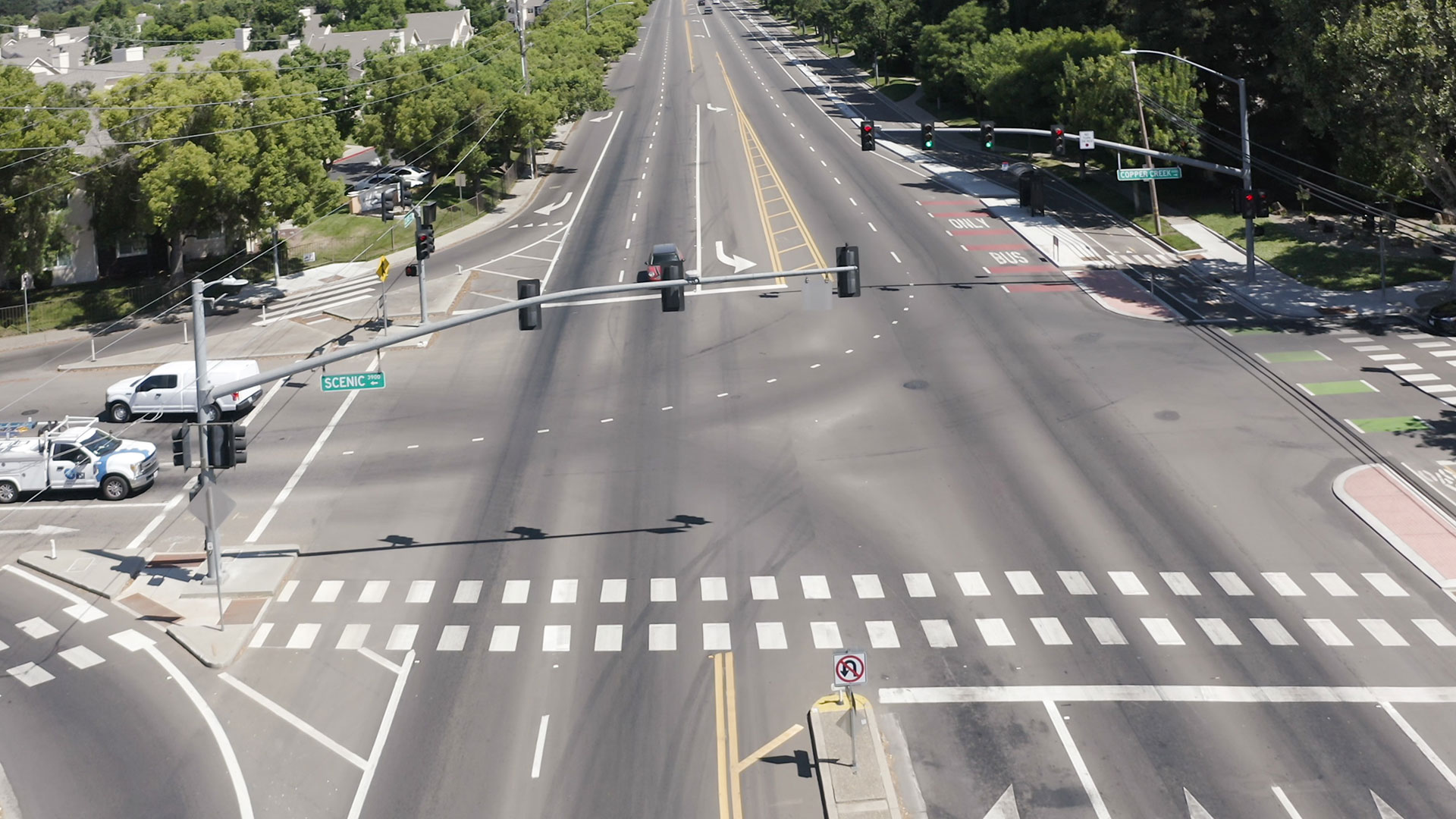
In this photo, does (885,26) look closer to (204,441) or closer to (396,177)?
(396,177)

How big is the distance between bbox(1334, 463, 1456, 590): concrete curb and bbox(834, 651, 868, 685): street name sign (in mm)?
15251

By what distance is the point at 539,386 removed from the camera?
40.7 meters

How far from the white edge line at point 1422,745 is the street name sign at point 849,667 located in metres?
9.63

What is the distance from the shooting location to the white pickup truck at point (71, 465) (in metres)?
33.4

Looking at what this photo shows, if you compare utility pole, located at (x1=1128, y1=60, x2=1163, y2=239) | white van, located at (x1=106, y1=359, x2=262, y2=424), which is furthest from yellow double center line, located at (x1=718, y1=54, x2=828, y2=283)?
white van, located at (x1=106, y1=359, x2=262, y2=424)

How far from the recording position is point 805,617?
2558 centimetres

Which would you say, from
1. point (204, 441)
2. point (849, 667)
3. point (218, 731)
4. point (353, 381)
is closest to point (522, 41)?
point (353, 381)

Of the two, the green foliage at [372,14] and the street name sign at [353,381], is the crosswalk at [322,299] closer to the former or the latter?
the street name sign at [353,381]

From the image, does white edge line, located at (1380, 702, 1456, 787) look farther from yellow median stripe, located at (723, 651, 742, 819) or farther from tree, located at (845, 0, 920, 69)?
tree, located at (845, 0, 920, 69)

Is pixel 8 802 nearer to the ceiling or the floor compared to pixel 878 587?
nearer to the floor

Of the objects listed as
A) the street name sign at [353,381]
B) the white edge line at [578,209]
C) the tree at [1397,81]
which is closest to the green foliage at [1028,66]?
the tree at [1397,81]

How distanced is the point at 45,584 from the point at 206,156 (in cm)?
2467

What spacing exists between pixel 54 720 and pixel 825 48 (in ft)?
429

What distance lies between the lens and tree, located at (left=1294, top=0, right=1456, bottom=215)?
43406 millimetres
